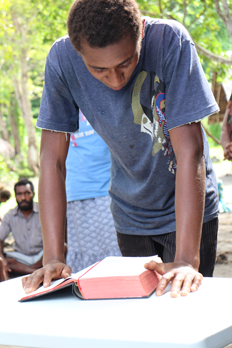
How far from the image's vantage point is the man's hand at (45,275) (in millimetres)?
1295

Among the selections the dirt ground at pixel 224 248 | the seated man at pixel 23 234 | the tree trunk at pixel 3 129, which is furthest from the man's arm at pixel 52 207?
the tree trunk at pixel 3 129

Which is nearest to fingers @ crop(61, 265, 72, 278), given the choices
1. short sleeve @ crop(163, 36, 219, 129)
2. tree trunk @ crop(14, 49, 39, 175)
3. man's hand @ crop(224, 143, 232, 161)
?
short sleeve @ crop(163, 36, 219, 129)

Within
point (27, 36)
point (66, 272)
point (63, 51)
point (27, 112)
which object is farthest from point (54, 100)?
point (27, 112)

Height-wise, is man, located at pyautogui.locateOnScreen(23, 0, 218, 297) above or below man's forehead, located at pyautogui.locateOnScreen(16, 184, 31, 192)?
above

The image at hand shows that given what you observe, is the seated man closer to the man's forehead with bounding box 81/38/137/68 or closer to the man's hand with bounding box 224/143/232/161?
the man's hand with bounding box 224/143/232/161

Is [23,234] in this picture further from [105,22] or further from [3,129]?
[3,129]

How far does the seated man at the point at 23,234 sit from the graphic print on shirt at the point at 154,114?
3.88 meters

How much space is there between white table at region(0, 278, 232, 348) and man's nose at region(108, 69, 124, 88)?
654mm

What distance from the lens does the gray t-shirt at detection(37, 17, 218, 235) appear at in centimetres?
143

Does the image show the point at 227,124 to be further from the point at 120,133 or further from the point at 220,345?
the point at 220,345

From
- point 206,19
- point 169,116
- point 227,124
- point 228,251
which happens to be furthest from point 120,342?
point 206,19

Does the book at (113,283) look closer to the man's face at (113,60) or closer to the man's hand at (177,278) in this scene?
the man's hand at (177,278)

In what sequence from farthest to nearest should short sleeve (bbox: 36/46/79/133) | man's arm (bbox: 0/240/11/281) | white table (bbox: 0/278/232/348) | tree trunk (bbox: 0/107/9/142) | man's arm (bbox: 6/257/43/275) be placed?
tree trunk (bbox: 0/107/9/142) < man's arm (bbox: 6/257/43/275) < man's arm (bbox: 0/240/11/281) < short sleeve (bbox: 36/46/79/133) < white table (bbox: 0/278/232/348)

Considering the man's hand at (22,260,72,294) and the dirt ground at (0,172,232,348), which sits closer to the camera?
the man's hand at (22,260,72,294)
